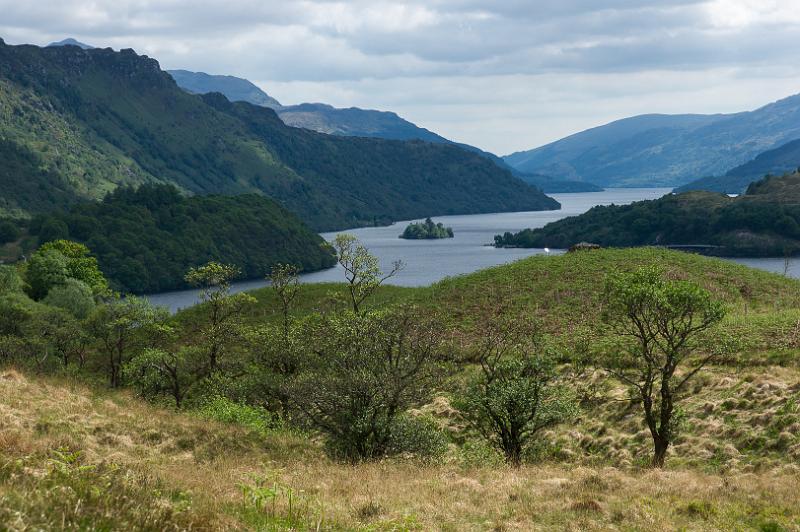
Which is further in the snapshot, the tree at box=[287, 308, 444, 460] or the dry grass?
the tree at box=[287, 308, 444, 460]

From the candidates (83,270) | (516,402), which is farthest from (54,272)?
(516,402)

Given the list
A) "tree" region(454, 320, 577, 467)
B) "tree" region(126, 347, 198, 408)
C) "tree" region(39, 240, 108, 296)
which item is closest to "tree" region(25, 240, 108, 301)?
"tree" region(39, 240, 108, 296)

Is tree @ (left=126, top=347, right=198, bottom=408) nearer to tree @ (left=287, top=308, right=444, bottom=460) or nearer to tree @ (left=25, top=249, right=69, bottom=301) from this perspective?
tree @ (left=287, top=308, right=444, bottom=460)

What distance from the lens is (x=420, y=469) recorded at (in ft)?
86.8

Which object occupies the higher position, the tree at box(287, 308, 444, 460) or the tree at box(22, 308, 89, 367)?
the tree at box(287, 308, 444, 460)

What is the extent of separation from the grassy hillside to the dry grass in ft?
0.23

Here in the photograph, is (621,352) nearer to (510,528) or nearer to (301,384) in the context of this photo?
(301,384)

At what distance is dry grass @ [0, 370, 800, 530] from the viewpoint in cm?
1415

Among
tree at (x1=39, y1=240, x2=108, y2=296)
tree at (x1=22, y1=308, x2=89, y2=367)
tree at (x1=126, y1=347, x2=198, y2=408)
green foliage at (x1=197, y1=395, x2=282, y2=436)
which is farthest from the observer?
tree at (x1=39, y1=240, x2=108, y2=296)

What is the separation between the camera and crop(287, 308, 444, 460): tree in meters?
31.5

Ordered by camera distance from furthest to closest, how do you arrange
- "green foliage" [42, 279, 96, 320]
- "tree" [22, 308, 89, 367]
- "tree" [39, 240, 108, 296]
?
1. "tree" [39, 240, 108, 296]
2. "green foliage" [42, 279, 96, 320]
3. "tree" [22, 308, 89, 367]

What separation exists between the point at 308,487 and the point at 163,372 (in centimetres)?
3763

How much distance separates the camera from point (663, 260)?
3282 inches

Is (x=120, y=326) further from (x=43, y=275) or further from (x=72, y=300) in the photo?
(x=43, y=275)
